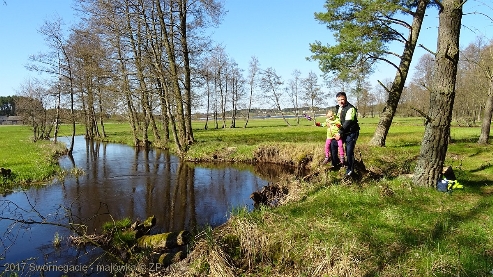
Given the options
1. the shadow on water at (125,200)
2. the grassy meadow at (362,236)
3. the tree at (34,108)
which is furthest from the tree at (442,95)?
the tree at (34,108)

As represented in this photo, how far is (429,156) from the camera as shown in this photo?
8023mm

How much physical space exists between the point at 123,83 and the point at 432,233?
23831 mm

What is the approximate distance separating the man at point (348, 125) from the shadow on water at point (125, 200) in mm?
3494

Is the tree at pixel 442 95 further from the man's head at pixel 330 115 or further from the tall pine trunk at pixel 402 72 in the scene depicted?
the tall pine trunk at pixel 402 72

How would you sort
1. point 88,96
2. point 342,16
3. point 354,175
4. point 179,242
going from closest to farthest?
point 179,242, point 354,175, point 342,16, point 88,96

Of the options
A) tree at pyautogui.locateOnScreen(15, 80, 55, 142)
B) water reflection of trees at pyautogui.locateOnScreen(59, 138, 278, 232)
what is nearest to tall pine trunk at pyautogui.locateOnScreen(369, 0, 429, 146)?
Result: water reflection of trees at pyautogui.locateOnScreen(59, 138, 278, 232)

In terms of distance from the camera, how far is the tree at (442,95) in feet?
25.6

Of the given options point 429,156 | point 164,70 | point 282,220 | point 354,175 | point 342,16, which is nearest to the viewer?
point 282,220

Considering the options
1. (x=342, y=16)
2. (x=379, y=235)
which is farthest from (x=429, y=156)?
(x=342, y=16)

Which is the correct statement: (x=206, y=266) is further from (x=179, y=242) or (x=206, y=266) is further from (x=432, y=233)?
(x=432, y=233)

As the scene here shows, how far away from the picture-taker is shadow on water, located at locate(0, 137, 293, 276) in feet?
24.5

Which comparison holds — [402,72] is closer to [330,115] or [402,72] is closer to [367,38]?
[367,38]

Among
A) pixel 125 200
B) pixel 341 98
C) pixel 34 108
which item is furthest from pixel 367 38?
pixel 34 108

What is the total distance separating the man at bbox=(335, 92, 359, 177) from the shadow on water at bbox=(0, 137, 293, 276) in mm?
3494
